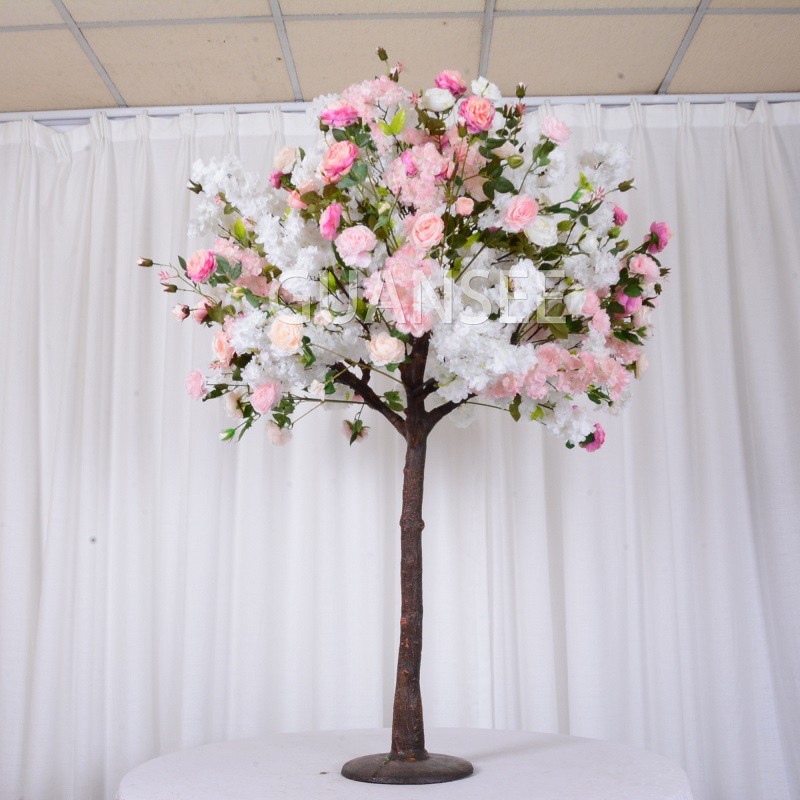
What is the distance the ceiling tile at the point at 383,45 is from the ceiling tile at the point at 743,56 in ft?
2.13

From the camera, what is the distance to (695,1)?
2350 mm

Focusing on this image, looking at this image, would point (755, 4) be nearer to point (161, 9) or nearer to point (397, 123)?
point (397, 123)

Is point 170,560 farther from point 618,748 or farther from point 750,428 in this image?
point 750,428

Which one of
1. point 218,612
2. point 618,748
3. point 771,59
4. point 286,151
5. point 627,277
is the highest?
point 771,59

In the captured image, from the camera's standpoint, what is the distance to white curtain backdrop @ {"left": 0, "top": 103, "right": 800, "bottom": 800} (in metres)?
2.47

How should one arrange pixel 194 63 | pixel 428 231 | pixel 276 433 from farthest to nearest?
pixel 194 63 → pixel 276 433 → pixel 428 231

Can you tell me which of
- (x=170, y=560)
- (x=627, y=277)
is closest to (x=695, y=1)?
(x=627, y=277)

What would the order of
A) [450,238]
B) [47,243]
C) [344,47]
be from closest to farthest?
[450,238]
[344,47]
[47,243]

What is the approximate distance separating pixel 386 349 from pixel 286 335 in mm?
165

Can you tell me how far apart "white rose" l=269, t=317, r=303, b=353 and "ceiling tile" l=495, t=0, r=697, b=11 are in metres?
1.35

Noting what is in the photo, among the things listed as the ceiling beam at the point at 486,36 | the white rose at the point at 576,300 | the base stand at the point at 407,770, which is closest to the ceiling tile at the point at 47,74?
the ceiling beam at the point at 486,36

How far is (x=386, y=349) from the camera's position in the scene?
4.69ft

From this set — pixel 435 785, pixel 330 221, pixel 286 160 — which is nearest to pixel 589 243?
pixel 330 221

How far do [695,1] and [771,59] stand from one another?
40 cm
